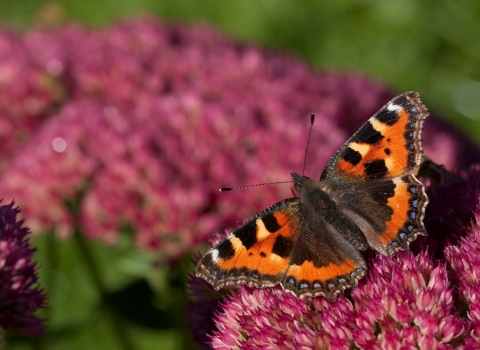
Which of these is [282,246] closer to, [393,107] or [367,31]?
[393,107]

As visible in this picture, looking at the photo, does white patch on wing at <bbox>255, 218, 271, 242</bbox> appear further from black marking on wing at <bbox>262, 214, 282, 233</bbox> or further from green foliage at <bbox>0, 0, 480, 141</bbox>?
green foliage at <bbox>0, 0, 480, 141</bbox>

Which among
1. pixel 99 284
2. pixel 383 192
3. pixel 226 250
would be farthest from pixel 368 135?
pixel 99 284

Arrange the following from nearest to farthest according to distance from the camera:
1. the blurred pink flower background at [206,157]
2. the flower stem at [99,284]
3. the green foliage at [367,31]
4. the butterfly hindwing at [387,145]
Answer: the blurred pink flower background at [206,157]
the butterfly hindwing at [387,145]
the flower stem at [99,284]
the green foliage at [367,31]

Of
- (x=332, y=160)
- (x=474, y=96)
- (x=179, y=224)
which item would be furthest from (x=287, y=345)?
(x=474, y=96)

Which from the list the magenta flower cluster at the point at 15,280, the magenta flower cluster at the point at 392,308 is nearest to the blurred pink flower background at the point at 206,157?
the magenta flower cluster at the point at 392,308

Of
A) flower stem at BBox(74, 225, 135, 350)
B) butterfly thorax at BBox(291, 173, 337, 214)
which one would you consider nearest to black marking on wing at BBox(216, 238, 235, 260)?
butterfly thorax at BBox(291, 173, 337, 214)

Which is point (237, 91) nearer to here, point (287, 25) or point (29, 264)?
point (29, 264)

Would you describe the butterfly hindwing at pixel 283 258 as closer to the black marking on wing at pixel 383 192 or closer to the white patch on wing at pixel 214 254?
the white patch on wing at pixel 214 254
